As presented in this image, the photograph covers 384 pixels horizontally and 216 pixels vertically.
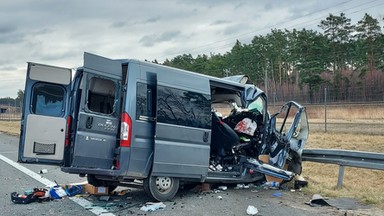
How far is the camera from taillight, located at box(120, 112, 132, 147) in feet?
20.6

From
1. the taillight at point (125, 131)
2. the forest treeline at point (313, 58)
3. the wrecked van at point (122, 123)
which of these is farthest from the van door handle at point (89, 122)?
the forest treeline at point (313, 58)

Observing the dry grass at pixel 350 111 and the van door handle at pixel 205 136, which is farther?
the dry grass at pixel 350 111

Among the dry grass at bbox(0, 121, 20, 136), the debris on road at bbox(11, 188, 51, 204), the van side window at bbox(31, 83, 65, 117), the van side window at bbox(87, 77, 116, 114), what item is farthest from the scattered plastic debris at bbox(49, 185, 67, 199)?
the dry grass at bbox(0, 121, 20, 136)

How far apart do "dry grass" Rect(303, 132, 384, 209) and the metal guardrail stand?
0.47 metres

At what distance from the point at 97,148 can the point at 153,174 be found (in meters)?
0.97

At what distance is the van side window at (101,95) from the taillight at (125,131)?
451 millimetres

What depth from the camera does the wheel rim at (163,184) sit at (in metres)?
6.79

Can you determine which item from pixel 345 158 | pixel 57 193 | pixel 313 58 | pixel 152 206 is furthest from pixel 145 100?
pixel 313 58

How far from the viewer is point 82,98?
6301 mm

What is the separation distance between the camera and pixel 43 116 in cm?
680

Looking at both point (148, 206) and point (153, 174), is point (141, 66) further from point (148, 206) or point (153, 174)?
point (148, 206)

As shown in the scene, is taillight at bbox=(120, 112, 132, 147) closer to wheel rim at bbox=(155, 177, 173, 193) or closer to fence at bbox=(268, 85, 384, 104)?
wheel rim at bbox=(155, 177, 173, 193)

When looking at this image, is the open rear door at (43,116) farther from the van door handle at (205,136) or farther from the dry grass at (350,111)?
the dry grass at (350,111)

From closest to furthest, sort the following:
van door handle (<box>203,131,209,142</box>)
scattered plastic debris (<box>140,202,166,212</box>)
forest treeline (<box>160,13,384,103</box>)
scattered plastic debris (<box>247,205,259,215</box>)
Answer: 1. scattered plastic debris (<box>247,205,259,215</box>)
2. scattered plastic debris (<box>140,202,166,212</box>)
3. van door handle (<box>203,131,209,142</box>)
4. forest treeline (<box>160,13,384,103</box>)
